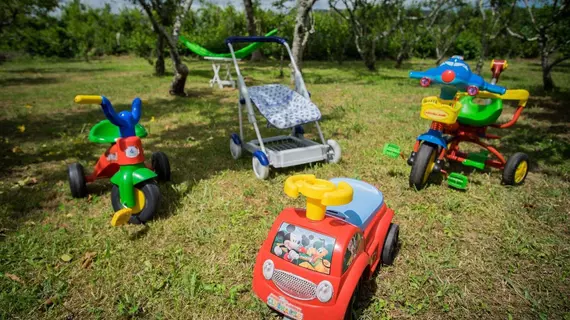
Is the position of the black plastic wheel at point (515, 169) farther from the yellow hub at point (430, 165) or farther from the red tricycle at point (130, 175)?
the red tricycle at point (130, 175)

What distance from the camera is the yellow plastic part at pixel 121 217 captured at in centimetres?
271

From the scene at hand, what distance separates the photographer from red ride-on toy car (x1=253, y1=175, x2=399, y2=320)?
5.87ft

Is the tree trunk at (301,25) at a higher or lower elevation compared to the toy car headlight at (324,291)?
higher

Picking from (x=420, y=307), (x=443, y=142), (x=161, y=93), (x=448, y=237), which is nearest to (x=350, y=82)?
(x=161, y=93)

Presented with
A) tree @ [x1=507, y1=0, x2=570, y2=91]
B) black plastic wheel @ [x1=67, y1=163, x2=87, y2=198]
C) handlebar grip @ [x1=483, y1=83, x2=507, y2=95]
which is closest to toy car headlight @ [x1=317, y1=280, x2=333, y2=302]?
handlebar grip @ [x1=483, y1=83, x2=507, y2=95]

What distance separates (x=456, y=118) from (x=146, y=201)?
3154 mm

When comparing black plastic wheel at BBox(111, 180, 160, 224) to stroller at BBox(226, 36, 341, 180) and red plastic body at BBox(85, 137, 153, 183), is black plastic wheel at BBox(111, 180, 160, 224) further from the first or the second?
stroller at BBox(226, 36, 341, 180)

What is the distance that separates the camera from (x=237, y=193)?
144 inches

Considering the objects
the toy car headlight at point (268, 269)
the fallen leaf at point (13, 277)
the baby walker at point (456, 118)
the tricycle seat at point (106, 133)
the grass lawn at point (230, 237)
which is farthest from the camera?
the baby walker at point (456, 118)

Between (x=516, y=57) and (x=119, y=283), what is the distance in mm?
32453

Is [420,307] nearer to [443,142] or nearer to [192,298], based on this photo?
[192,298]

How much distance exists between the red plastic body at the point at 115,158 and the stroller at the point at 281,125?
4.50ft

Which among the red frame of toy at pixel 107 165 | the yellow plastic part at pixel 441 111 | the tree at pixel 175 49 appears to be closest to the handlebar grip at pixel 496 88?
the yellow plastic part at pixel 441 111

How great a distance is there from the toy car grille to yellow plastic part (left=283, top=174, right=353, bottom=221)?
36 centimetres
